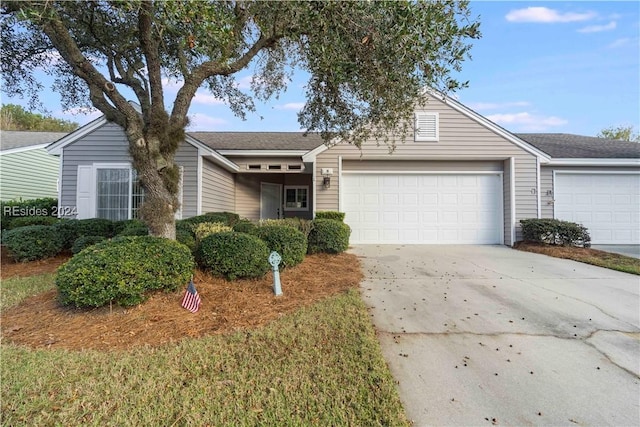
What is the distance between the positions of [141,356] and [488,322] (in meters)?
4.05

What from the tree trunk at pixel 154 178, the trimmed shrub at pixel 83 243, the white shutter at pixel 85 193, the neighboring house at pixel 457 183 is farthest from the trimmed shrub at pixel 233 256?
the white shutter at pixel 85 193

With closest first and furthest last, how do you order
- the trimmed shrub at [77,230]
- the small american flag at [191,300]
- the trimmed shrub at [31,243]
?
1. the small american flag at [191,300]
2. the trimmed shrub at [31,243]
3. the trimmed shrub at [77,230]

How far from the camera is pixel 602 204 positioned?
10.6 metres

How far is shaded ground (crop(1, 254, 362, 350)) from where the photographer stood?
11.0 ft

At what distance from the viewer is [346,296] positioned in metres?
4.80

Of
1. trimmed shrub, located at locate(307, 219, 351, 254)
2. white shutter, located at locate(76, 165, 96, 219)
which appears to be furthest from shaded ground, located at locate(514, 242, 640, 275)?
white shutter, located at locate(76, 165, 96, 219)

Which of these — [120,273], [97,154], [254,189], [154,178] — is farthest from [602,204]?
[97,154]

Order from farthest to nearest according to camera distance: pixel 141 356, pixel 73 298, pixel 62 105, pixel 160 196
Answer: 1. pixel 62 105
2. pixel 160 196
3. pixel 73 298
4. pixel 141 356

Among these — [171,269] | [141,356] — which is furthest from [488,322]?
[171,269]

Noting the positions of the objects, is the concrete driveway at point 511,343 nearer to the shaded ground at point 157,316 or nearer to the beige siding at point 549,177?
the shaded ground at point 157,316

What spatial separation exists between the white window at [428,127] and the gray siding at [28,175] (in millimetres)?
15965

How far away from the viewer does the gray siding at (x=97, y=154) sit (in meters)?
9.33

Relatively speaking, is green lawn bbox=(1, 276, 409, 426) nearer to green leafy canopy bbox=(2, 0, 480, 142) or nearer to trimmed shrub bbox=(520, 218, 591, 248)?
green leafy canopy bbox=(2, 0, 480, 142)

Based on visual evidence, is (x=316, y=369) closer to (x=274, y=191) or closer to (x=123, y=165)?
(x=123, y=165)
